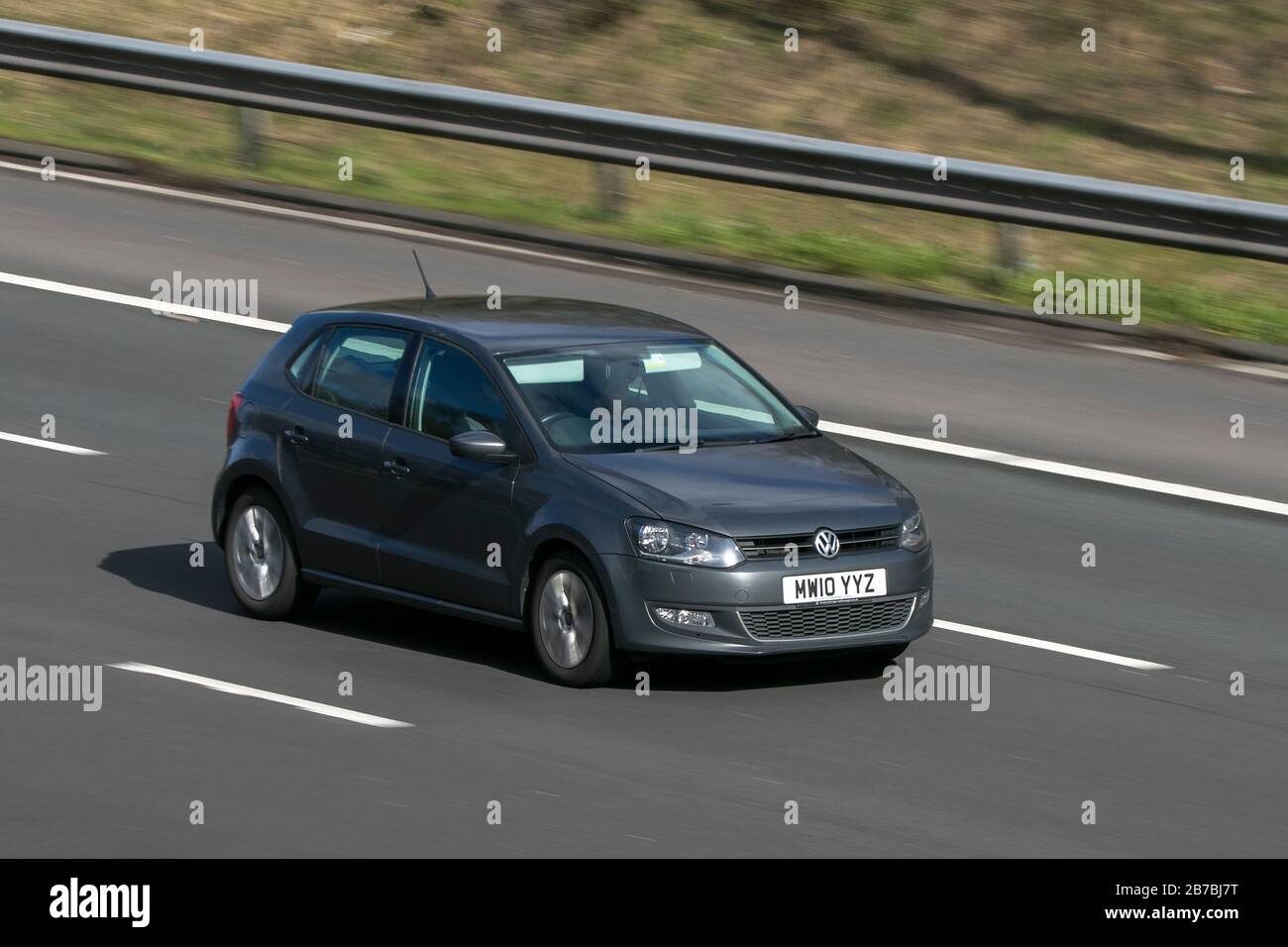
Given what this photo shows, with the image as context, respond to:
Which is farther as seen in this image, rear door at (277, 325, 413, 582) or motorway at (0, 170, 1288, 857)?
rear door at (277, 325, 413, 582)

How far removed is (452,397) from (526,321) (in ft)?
2.09

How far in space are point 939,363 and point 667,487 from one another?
6519 mm

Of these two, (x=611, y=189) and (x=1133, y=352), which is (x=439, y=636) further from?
(x=611, y=189)

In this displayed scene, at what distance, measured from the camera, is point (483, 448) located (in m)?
10.2

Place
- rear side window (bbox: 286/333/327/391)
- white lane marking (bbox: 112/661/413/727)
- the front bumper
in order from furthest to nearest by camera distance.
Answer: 1. rear side window (bbox: 286/333/327/391)
2. the front bumper
3. white lane marking (bbox: 112/661/413/727)

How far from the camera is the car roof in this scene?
10.9 meters

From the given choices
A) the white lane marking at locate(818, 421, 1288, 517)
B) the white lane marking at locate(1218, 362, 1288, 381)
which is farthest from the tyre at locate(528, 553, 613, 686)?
the white lane marking at locate(1218, 362, 1288, 381)

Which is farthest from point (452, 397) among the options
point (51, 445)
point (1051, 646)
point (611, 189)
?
point (611, 189)

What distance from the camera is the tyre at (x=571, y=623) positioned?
32.4 ft

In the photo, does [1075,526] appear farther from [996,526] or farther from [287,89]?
[287,89]

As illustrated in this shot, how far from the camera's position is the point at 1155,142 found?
73.2ft

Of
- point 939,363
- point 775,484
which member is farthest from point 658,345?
point 939,363

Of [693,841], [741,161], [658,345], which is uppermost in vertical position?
[741,161]

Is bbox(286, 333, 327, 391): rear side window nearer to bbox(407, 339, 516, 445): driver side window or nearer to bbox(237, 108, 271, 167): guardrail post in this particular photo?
bbox(407, 339, 516, 445): driver side window
